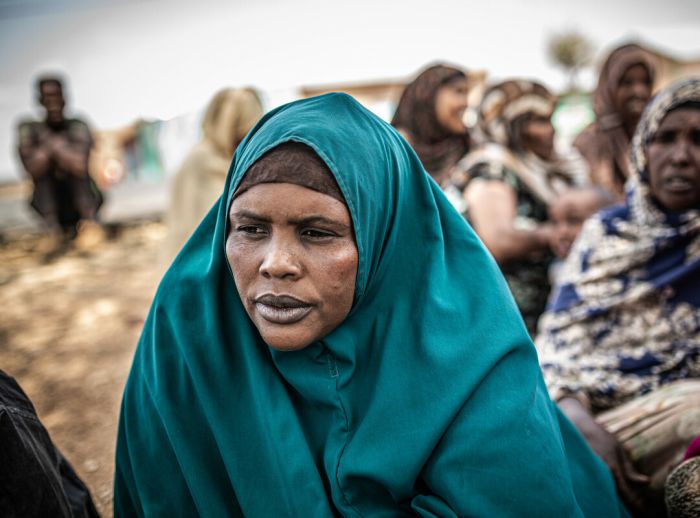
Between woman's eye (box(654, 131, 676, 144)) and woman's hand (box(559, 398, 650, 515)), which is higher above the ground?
woman's eye (box(654, 131, 676, 144))

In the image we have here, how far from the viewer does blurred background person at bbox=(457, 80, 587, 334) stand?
2957mm

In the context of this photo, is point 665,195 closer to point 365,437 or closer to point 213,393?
point 365,437

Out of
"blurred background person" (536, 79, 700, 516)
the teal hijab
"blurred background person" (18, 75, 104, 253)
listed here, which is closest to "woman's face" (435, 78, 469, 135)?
"blurred background person" (536, 79, 700, 516)

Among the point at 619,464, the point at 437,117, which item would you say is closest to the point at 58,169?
the point at 437,117

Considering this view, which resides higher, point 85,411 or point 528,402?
point 528,402

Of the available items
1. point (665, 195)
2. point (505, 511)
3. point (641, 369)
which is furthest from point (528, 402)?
point (665, 195)

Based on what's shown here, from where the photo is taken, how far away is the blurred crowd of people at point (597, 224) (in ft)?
5.92

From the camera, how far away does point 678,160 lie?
1979mm

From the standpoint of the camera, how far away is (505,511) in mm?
1207

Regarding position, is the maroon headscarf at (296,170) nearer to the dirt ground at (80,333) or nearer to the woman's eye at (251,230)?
the woman's eye at (251,230)

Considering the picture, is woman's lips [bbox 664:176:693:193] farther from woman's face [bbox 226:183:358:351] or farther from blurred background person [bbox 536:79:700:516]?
woman's face [bbox 226:183:358:351]

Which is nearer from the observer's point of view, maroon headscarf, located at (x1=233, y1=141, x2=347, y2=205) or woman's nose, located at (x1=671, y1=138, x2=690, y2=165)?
maroon headscarf, located at (x1=233, y1=141, x2=347, y2=205)

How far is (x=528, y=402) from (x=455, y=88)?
3.09 m

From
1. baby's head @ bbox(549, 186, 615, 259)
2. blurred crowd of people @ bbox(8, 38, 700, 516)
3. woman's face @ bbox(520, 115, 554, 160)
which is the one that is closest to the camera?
blurred crowd of people @ bbox(8, 38, 700, 516)
